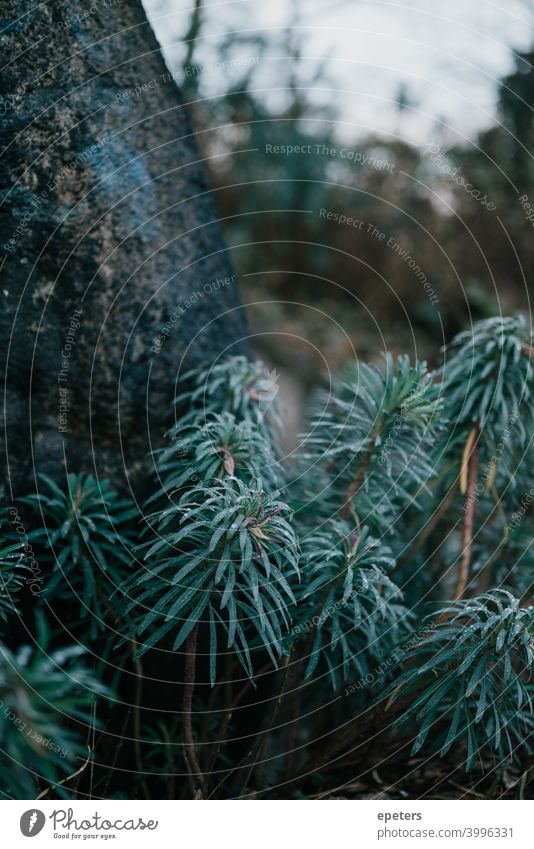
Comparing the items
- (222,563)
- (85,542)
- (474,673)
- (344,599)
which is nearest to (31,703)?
(222,563)

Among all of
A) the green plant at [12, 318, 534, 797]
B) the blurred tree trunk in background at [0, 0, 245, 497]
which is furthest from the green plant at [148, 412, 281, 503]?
the blurred tree trunk in background at [0, 0, 245, 497]

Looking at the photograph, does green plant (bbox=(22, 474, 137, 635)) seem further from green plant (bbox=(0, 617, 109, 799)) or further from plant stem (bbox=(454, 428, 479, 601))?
plant stem (bbox=(454, 428, 479, 601))

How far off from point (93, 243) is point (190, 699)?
65.3 inches

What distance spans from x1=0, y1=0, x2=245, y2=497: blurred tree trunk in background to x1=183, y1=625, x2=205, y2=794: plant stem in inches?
32.6

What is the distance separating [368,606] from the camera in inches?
92.4

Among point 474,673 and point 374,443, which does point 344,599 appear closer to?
point 474,673

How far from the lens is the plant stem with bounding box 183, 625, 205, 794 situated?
196 centimetres

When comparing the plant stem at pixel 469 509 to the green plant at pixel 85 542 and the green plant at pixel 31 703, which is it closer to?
the green plant at pixel 85 542

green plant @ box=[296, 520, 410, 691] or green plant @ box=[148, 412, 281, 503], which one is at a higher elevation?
green plant @ box=[148, 412, 281, 503]

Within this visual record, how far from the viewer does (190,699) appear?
6.59 feet

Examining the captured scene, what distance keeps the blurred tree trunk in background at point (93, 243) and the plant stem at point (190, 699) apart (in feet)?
2.72

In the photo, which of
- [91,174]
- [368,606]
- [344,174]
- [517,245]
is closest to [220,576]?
[368,606]

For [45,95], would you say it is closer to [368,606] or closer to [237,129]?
[368,606]

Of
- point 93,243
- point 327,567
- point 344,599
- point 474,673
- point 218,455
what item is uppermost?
point 93,243
